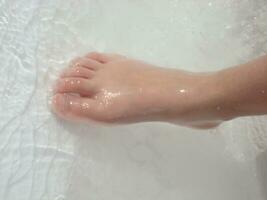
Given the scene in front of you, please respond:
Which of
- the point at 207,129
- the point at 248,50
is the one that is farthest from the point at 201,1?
the point at 207,129

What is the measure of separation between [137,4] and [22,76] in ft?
1.03

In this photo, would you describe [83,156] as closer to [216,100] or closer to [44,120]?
[44,120]

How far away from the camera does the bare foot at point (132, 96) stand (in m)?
0.85

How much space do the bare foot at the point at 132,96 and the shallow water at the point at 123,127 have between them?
0.10ft

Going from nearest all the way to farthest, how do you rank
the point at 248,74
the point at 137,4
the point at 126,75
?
1. the point at 248,74
2. the point at 126,75
3. the point at 137,4

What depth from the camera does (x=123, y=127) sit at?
3.01ft

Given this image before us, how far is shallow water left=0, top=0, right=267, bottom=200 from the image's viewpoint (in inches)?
32.9

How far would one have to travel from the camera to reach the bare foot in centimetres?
85

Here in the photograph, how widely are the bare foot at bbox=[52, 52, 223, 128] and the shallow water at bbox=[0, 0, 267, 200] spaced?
3cm

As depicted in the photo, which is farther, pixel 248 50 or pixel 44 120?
pixel 248 50

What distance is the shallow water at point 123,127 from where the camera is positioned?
0.84 metres

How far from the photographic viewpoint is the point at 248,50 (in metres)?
1.09

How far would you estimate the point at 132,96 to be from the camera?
0.86m

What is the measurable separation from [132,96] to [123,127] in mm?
80
